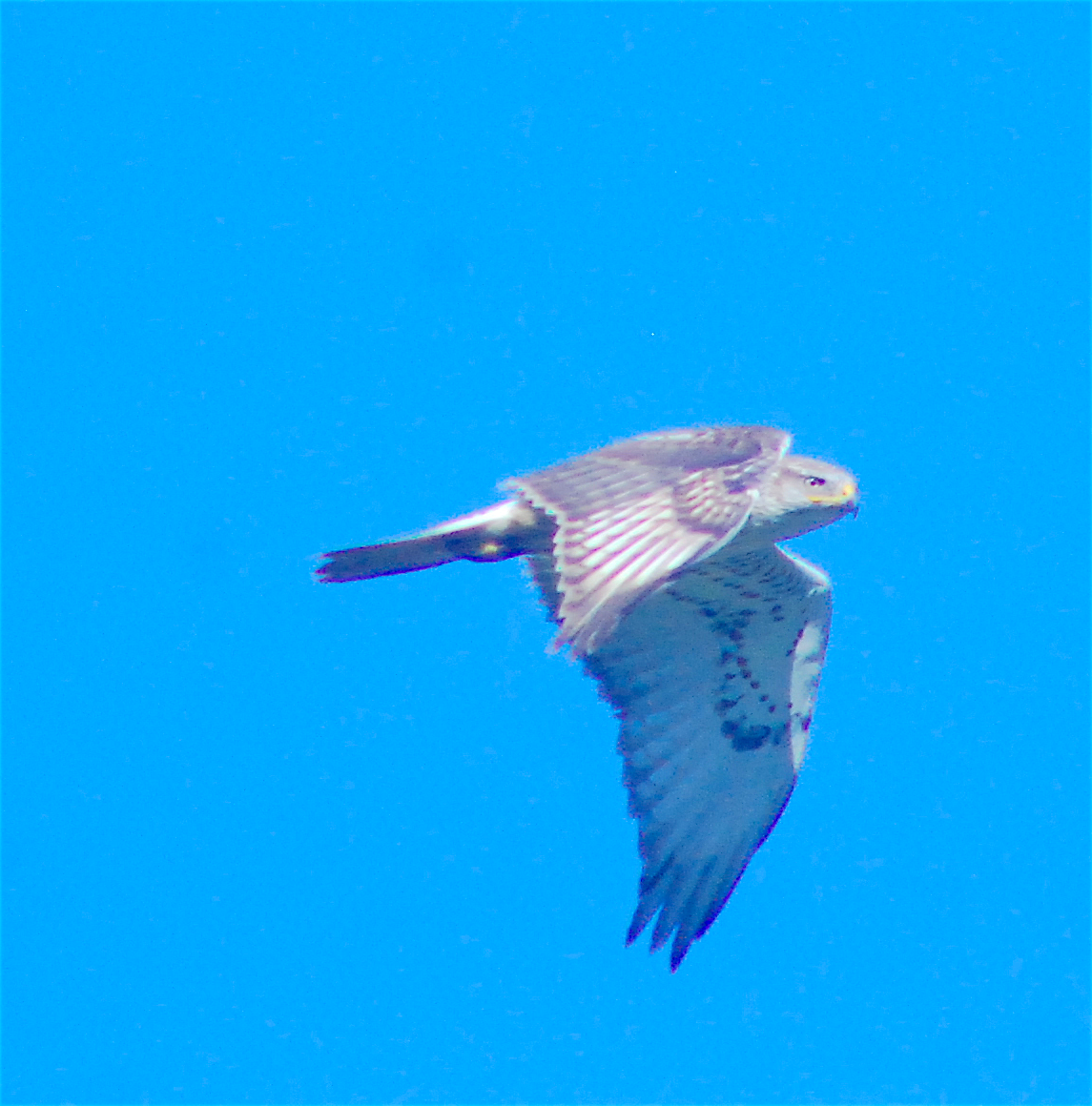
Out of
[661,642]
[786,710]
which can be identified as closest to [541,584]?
[661,642]

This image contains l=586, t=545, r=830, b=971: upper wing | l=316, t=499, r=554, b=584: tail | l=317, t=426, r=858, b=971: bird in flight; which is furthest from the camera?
l=586, t=545, r=830, b=971: upper wing

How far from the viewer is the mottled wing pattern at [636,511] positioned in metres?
6.21

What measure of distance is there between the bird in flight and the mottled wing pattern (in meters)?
0.01

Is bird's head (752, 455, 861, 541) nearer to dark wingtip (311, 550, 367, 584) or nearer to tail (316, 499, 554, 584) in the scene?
tail (316, 499, 554, 584)

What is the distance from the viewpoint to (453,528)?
7.70 m

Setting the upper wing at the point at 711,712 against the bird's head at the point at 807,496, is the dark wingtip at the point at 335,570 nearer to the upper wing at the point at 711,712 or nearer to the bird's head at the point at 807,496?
the upper wing at the point at 711,712

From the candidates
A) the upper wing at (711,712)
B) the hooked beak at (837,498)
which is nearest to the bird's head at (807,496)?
the hooked beak at (837,498)

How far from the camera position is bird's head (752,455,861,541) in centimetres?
752

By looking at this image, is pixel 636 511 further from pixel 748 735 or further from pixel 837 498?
pixel 748 735

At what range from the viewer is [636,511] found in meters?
6.62

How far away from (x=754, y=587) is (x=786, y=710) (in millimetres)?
693

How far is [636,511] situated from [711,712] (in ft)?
7.80

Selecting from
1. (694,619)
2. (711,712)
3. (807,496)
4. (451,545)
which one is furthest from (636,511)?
(711,712)

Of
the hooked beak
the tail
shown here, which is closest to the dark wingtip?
the tail
